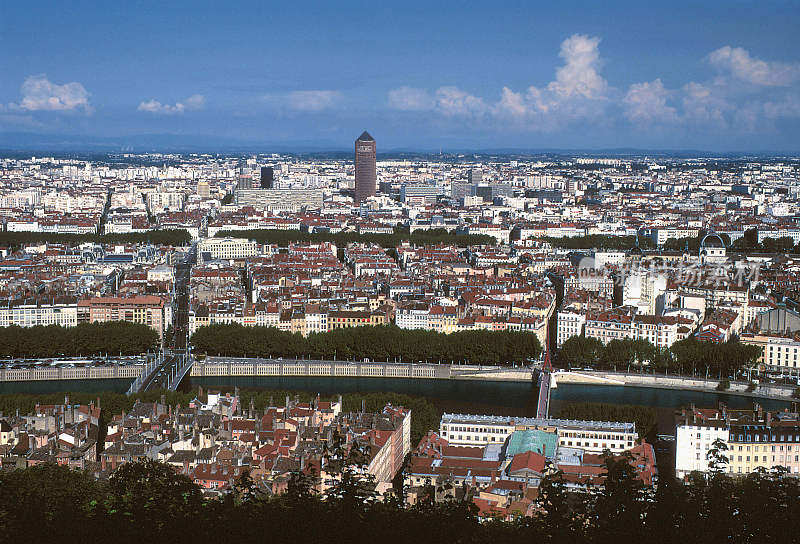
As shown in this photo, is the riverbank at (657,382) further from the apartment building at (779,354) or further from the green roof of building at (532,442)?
the green roof of building at (532,442)

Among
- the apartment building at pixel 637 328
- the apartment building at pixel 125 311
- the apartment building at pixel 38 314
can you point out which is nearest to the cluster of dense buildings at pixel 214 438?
the apartment building at pixel 637 328

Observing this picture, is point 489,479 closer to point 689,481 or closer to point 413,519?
point 689,481

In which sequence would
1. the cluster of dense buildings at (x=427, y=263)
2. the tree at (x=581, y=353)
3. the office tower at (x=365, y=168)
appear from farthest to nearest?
the office tower at (x=365, y=168) → the cluster of dense buildings at (x=427, y=263) → the tree at (x=581, y=353)

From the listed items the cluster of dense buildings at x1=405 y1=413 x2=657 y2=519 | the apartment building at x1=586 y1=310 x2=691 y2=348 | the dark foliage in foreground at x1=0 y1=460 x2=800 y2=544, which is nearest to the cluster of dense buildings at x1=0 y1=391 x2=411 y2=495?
the cluster of dense buildings at x1=405 y1=413 x2=657 y2=519

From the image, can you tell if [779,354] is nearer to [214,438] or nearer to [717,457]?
[717,457]

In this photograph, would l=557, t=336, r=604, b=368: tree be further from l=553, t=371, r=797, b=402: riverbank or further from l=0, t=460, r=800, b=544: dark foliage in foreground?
l=0, t=460, r=800, b=544: dark foliage in foreground

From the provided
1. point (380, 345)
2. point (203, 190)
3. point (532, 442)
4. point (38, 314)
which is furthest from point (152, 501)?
point (203, 190)
